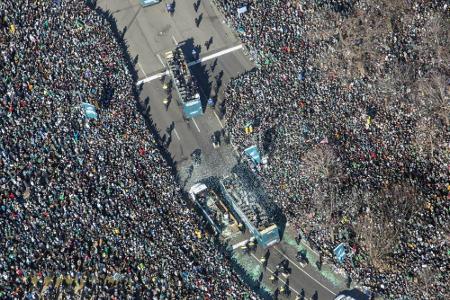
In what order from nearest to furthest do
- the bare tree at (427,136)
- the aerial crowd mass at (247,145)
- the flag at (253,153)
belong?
the aerial crowd mass at (247,145) → the flag at (253,153) → the bare tree at (427,136)

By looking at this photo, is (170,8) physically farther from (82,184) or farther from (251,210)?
(251,210)

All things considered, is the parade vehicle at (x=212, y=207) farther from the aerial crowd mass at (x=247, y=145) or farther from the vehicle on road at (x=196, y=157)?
the vehicle on road at (x=196, y=157)

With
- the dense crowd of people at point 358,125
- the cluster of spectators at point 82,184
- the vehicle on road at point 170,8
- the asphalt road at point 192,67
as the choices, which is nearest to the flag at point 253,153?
the dense crowd of people at point 358,125

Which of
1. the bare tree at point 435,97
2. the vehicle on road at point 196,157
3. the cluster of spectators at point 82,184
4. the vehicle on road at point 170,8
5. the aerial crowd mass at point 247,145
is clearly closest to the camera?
Answer: the cluster of spectators at point 82,184

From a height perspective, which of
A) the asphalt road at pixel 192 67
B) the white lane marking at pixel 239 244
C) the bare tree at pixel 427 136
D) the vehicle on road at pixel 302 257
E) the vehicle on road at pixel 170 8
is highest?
the vehicle on road at pixel 170 8

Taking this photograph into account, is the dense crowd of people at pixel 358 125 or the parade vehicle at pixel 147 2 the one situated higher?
the parade vehicle at pixel 147 2

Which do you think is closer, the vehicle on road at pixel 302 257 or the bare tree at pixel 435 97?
the vehicle on road at pixel 302 257

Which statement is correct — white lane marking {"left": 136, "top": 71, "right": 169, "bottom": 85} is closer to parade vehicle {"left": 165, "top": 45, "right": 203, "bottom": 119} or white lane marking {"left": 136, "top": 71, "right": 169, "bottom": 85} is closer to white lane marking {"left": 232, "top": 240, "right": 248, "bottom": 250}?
parade vehicle {"left": 165, "top": 45, "right": 203, "bottom": 119}
